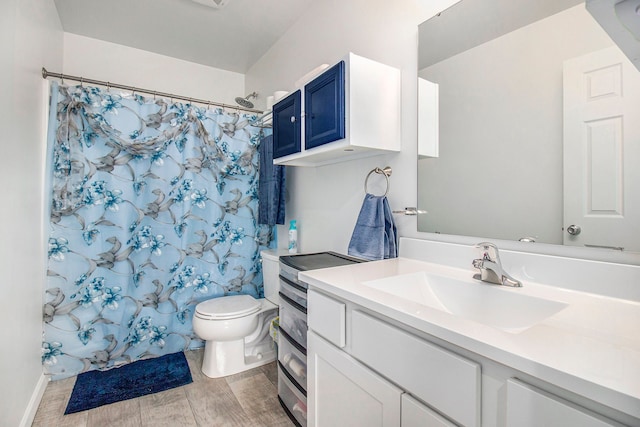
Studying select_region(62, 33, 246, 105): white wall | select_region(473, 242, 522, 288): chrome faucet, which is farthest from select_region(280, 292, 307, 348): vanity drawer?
select_region(62, 33, 246, 105): white wall

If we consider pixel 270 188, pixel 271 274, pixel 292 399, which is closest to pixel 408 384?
pixel 292 399

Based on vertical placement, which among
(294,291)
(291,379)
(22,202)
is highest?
(22,202)

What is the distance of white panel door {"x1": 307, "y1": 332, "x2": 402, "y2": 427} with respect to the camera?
806 millimetres

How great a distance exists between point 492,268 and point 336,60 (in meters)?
1.50

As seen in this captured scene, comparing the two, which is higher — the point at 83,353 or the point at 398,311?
the point at 398,311

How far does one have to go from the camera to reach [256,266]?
8.17ft

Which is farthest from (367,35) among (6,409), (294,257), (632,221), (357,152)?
(6,409)

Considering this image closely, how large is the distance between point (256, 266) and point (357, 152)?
1409mm

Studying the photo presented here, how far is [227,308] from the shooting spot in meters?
1.97

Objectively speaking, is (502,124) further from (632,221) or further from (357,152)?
(357,152)

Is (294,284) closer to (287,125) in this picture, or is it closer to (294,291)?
(294,291)

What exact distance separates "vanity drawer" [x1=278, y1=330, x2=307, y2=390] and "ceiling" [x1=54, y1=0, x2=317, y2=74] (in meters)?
2.16

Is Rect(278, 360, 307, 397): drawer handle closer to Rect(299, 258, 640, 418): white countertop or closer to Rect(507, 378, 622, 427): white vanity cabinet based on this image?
Rect(299, 258, 640, 418): white countertop

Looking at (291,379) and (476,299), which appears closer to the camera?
(476,299)
